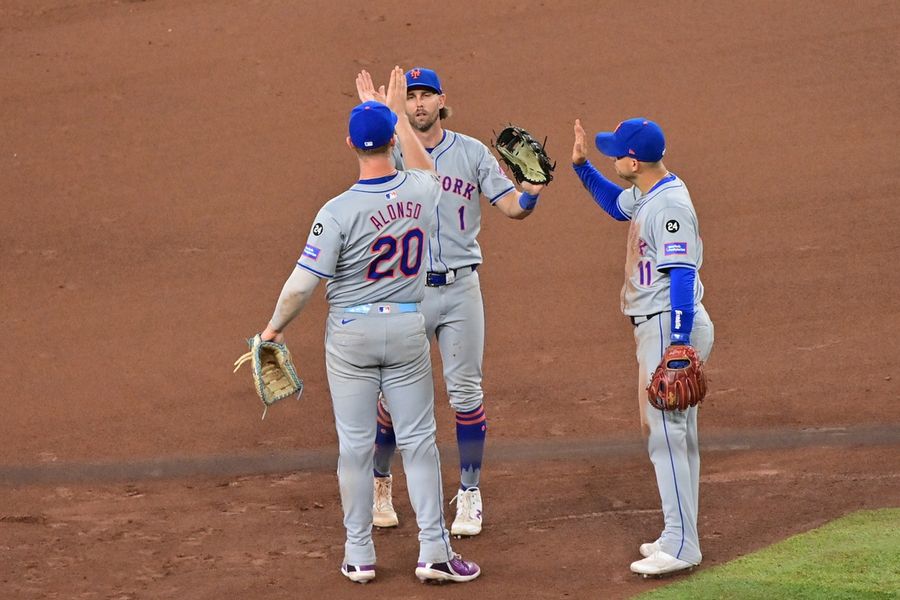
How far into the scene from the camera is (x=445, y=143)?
6441mm

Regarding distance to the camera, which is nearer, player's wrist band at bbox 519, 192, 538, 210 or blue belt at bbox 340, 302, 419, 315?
blue belt at bbox 340, 302, 419, 315

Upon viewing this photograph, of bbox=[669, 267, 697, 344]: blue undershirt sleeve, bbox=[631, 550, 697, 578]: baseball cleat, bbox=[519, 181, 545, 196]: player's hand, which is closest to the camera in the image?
bbox=[669, 267, 697, 344]: blue undershirt sleeve

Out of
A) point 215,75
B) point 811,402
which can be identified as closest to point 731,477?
point 811,402

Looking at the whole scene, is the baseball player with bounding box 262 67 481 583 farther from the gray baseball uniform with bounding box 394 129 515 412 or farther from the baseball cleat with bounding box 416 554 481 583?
the gray baseball uniform with bounding box 394 129 515 412

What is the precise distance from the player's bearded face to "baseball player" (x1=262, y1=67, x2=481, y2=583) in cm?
63

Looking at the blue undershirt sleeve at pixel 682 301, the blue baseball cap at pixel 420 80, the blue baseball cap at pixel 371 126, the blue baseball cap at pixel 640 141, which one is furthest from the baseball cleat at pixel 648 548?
the blue baseball cap at pixel 420 80

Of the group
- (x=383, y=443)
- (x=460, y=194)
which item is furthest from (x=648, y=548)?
(x=460, y=194)

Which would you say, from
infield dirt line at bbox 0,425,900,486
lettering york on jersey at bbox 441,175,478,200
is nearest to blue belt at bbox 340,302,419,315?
lettering york on jersey at bbox 441,175,478,200

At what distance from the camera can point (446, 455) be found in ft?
24.6

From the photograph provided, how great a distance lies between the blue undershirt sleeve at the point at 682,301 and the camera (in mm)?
5348

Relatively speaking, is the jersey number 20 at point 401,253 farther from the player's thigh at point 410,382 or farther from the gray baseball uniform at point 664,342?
the gray baseball uniform at point 664,342

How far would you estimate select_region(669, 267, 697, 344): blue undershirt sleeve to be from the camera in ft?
17.5

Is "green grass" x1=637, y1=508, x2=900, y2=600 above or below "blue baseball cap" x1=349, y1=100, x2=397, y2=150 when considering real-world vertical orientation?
below

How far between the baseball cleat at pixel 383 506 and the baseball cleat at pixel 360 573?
730mm
